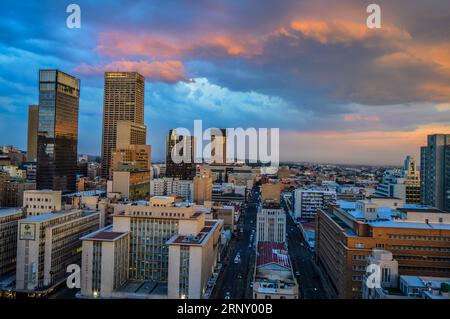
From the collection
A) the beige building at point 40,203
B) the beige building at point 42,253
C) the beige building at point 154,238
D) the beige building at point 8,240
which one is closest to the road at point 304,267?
the beige building at point 154,238

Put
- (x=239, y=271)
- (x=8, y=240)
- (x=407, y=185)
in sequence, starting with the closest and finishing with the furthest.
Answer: (x=8, y=240)
(x=239, y=271)
(x=407, y=185)

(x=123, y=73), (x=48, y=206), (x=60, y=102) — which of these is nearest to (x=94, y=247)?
(x=48, y=206)

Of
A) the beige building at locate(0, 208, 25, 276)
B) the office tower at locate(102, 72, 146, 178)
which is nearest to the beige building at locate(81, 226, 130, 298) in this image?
the beige building at locate(0, 208, 25, 276)

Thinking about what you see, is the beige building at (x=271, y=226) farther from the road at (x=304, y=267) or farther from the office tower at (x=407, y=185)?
the office tower at (x=407, y=185)

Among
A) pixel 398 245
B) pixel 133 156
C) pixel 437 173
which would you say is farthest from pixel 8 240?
pixel 437 173

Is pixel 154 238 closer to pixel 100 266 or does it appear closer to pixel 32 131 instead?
pixel 100 266

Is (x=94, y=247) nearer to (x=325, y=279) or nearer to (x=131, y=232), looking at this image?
(x=131, y=232)
